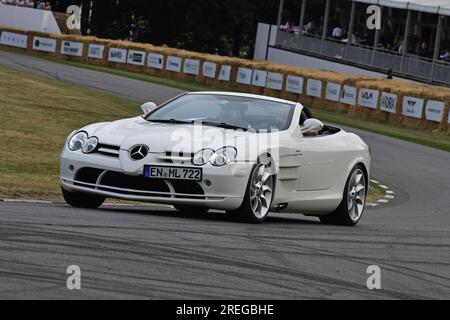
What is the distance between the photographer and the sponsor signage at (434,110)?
3703 cm

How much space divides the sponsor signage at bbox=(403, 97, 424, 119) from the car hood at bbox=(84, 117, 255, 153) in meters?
26.1

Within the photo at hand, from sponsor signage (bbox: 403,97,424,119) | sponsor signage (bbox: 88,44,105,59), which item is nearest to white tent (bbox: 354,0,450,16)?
sponsor signage (bbox: 403,97,424,119)

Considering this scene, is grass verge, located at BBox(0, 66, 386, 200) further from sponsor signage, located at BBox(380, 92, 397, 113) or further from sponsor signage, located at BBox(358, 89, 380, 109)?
sponsor signage, located at BBox(358, 89, 380, 109)

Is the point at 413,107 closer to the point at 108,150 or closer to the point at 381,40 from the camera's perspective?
the point at 381,40

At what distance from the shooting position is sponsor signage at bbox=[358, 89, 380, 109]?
40406 mm

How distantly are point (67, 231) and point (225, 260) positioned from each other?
1343 mm

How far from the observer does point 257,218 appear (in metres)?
12.3

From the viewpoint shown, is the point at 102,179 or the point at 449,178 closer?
the point at 102,179

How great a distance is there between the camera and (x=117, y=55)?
182ft

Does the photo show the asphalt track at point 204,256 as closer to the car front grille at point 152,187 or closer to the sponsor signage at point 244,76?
the car front grille at point 152,187

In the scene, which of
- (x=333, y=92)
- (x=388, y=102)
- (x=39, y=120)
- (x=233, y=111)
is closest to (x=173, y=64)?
(x=333, y=92)

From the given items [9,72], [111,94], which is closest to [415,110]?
[111,94]
